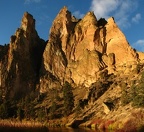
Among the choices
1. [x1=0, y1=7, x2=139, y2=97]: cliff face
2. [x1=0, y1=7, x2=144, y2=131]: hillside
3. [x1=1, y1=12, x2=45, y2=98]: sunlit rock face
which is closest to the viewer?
[x1=0, y1=7, x2=144, y2=131]: hillside

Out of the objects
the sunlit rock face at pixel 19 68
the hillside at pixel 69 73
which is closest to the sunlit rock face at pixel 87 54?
the hillside at pixel 69 73

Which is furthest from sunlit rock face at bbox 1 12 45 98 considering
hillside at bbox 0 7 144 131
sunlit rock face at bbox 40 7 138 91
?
sunlit rock face at bbox 40 7 138 91

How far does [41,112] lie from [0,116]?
839 inches

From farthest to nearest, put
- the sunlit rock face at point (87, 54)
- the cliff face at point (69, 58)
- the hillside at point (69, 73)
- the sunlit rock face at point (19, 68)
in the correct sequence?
the sunlit rock face at point (19, 68)
the cliff face at point (69, 58)
the sunlit rock face at point (87, 54)
the hillside at point (69, 73)

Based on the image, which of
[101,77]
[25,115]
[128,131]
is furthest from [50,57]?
[128,131]

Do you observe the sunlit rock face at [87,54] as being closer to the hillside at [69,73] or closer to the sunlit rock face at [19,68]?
the hillside at [69,73]

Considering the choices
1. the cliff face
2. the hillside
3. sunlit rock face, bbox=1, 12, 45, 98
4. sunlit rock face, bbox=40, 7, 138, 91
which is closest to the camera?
the hillside

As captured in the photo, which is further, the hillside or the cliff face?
the cliff face

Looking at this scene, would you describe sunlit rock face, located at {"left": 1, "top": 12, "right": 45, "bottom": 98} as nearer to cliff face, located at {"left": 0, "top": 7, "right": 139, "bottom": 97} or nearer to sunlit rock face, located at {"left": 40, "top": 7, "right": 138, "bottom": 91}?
cliff face, located at {"left": 0, "top": 7, "right": 139, "bottom": 97}

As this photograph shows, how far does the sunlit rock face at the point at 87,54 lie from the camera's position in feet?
550

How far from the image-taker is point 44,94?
561ft

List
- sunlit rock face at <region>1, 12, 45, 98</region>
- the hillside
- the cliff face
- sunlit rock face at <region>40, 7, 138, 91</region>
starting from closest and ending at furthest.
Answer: the hillside
sunlit rock face at <region>40, 7, 138, 91</region>
the cliff face
sunlit rock face at <region>1, 12, 45, 98</region>

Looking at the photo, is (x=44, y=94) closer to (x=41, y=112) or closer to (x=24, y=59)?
(x=24, y=59)

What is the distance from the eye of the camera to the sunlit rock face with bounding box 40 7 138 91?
550ft
